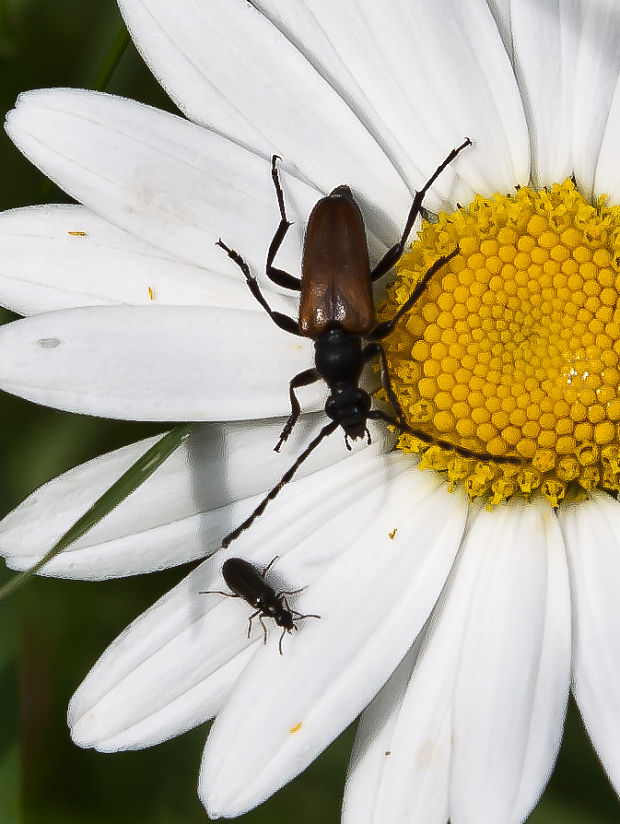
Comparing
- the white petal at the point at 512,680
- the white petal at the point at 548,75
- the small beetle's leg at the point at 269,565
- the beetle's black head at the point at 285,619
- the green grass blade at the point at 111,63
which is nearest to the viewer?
the white petal at the point at 512,680

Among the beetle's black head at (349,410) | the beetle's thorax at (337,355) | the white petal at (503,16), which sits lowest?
the beetle's black head at (349,410)

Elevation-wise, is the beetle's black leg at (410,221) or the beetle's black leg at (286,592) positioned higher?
the beetle's black leg at (410,221)

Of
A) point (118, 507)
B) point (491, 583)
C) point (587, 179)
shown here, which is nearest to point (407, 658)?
point (491, 583)

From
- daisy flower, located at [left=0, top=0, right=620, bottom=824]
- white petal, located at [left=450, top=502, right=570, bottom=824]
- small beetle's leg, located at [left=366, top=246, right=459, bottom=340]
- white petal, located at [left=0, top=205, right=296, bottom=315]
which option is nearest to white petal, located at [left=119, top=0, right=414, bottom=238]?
daisy flower, located at [left=0, top=0, right=620, bottom=824]

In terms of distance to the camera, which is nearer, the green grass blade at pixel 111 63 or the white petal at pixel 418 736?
the white petal at pixel 418 736

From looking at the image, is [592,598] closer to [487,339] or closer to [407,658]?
[407,658]

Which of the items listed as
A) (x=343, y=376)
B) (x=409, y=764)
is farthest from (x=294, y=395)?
(x=409, y=764)

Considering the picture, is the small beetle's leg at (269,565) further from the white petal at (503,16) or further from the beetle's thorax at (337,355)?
the white petal at (503,16)

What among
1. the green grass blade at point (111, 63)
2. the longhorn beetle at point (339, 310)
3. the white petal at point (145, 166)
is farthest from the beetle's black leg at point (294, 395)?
the green grass blade at point (111, 63)
